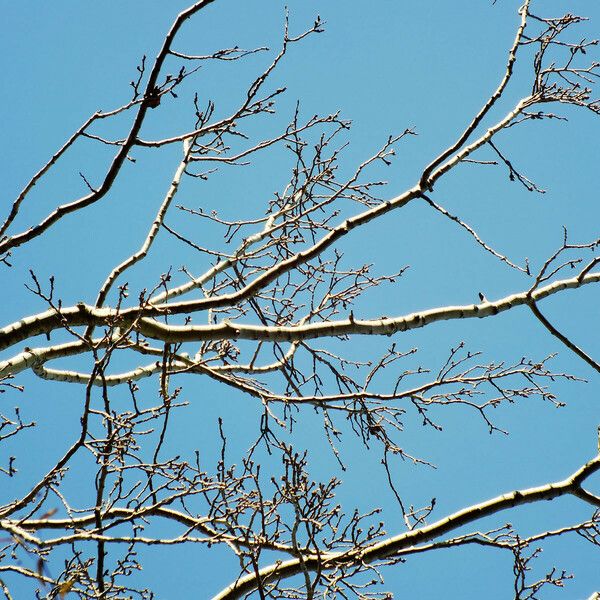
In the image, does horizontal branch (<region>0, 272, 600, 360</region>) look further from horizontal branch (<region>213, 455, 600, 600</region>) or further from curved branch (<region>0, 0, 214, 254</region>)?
horizontal branch (<region>213, 455, 600, 600</region>)

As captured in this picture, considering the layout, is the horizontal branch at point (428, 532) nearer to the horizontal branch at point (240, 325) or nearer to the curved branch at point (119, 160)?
the horizontal branch at point (240, 325)

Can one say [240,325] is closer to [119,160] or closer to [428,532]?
[119,160]

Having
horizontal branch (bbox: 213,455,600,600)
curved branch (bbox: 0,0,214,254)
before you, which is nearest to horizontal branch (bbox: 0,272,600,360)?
curved branch (bbox: 0,0,214,254)

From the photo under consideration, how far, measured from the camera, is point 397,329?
4.21 m

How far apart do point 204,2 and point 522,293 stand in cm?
261

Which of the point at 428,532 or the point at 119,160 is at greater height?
the point at 119,160

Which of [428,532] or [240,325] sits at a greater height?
[240,325]

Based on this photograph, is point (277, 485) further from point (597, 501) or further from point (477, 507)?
point (597, 501)

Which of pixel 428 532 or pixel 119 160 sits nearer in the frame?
pixel 119 160

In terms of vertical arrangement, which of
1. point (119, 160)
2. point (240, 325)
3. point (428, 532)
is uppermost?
point (119, 160)

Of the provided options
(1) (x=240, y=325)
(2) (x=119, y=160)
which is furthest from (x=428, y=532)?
(2) (x=119, y=160)

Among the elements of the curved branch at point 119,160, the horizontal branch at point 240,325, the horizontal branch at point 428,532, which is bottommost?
the horizontal branch at point 428,532

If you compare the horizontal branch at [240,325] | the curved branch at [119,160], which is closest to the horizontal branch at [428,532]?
the horizontal branch at [240,325]

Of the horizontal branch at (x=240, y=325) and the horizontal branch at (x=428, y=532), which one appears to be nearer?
the horizontal branch at (x=240, y=325)
